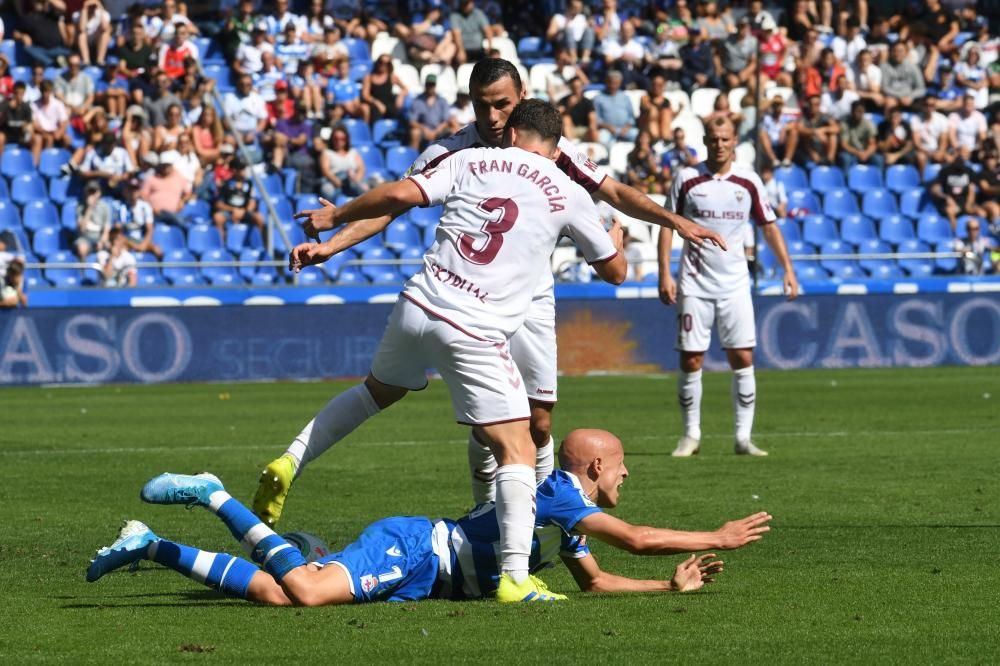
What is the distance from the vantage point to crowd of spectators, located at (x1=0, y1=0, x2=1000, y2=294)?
24.7 meters

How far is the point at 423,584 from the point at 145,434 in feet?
29.0

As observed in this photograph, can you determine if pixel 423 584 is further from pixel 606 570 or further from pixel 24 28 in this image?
pixel 24 28

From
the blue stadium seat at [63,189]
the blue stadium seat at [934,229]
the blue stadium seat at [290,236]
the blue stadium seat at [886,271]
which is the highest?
the blue stadium seat at [63,189]

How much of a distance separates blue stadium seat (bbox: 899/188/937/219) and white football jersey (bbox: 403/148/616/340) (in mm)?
21754

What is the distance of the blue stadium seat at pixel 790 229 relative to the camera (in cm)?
2680

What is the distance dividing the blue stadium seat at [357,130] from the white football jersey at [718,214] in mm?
13961

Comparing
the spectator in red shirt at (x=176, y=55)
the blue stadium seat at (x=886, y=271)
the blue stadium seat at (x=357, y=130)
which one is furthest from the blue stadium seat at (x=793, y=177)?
the spectator in red shirt at (x=176, y=55)

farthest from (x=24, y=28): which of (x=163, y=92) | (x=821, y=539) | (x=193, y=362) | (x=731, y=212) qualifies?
(x=821, y=539)

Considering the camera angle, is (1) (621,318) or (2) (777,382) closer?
(2) (777,382)

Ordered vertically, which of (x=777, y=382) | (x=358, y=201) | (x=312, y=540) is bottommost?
(x=777, y=382)

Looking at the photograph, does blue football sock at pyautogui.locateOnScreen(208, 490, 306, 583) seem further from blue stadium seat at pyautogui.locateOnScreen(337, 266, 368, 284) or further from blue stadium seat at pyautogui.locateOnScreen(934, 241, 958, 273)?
blue stadium seat at pyautogui.locateOnScreen(934, 241, 958, 273)

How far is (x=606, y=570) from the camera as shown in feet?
25.2

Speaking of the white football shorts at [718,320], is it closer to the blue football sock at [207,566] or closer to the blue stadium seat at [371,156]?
the blue football sock at [207,566]

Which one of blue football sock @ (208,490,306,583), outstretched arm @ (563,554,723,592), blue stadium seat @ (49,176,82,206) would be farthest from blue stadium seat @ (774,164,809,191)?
blue football sock @ (208,490,306,583)
